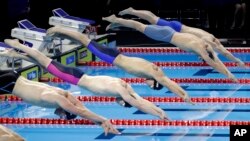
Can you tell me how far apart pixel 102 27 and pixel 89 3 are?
63 cm

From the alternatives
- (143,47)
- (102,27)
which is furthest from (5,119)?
(102,27)

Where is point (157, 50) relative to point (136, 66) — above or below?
below

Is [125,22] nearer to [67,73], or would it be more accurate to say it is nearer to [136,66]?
[136,66]

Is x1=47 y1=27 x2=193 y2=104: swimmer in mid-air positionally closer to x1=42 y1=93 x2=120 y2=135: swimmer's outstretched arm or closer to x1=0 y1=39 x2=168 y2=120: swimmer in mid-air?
x1=0 y1=39 x2=168 y2=120: swimmer in mid-air

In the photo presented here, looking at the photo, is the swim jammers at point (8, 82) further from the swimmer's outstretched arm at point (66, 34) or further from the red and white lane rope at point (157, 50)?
the red and white lane rope at point (157, 50)

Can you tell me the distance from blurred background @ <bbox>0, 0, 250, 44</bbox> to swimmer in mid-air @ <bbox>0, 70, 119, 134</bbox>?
23.8 feet

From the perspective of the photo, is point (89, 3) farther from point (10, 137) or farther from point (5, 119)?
point (10, 137)

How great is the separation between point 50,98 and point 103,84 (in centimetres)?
74

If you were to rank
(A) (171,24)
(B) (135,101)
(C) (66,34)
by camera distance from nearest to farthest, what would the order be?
(B) (135,101) < (C) (66,34) < (A) (171,24)

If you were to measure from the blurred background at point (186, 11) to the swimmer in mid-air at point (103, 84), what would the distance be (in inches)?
262

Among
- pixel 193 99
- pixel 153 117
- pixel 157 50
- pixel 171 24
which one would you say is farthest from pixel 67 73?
pixel 157 50

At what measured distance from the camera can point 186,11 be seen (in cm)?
1534

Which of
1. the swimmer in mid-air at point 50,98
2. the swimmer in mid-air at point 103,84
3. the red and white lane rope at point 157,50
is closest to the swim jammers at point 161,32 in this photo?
the swimmer in mid-air at point 103,84

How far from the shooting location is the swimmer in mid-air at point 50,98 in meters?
6.77
